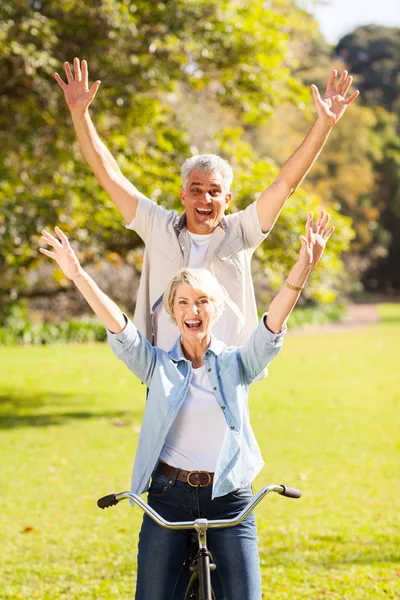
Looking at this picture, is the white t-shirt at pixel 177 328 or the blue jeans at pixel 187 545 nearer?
the blue jeans at pixel 187 545

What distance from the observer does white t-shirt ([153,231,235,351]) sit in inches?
139

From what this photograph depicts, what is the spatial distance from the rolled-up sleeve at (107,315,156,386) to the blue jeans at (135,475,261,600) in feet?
1.29

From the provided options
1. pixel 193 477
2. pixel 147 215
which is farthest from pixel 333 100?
pixel 193 477

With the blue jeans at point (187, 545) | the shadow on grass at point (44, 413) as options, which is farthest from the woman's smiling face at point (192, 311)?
the shadow on grass at point (44, 413)

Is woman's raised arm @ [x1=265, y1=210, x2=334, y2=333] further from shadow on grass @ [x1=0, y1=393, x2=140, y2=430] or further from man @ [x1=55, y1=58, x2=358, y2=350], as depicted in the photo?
shadow on grass @ [x1=0, y1=393, x2=140, y2=430]

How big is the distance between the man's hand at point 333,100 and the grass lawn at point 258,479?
311cm

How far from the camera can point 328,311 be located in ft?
113

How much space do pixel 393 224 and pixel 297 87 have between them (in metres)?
39.7

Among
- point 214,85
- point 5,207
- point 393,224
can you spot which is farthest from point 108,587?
point 393,224

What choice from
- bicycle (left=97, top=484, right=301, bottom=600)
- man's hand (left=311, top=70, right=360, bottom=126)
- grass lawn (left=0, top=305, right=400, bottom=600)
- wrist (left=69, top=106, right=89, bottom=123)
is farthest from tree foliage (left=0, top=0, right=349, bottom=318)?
bicycle (left=97, top=484, right=301, bottom=600)

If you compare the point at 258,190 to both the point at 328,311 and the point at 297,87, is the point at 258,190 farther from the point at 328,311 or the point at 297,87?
the point at 328,311

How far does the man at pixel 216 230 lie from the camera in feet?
11.6

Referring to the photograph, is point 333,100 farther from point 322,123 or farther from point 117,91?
point 117,91

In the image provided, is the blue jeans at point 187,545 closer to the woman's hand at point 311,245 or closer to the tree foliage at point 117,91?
the woman's hand at point 311,245
